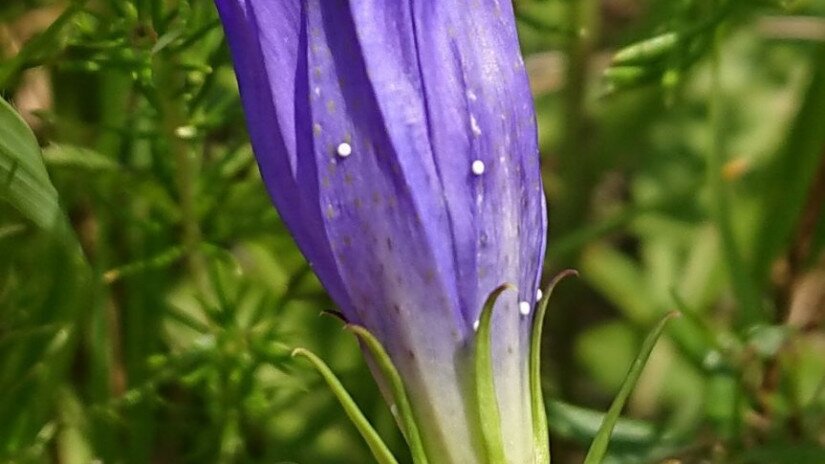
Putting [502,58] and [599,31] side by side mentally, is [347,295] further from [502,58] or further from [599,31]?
[599,31]

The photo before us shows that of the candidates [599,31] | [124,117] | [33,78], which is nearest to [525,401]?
[124,117]

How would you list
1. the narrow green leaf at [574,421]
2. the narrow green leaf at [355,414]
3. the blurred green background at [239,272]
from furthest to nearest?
the narrow green leaf at [574,421] → the blurred green background at [239,272] → the narrow green leaf at [355,414]

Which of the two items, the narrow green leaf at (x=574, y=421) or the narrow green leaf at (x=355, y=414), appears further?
the narrow green leaf at (x=574, y=421)

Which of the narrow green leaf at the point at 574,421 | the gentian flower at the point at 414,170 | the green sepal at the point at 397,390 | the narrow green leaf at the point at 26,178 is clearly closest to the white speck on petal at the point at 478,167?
the gentian flower at the point at 414,170

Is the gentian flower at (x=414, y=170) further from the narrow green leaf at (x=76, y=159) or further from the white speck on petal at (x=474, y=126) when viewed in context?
the narrow green leaf at (x=76, y=159)

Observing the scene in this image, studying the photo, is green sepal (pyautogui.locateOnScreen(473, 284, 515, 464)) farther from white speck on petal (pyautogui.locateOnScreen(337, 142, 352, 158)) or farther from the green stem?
the green stem

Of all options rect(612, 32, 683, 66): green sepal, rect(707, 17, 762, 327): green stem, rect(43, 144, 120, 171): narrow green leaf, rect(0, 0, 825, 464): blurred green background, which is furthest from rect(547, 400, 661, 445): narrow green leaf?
rect(43, 144, 120, 171): narrow green leaf
